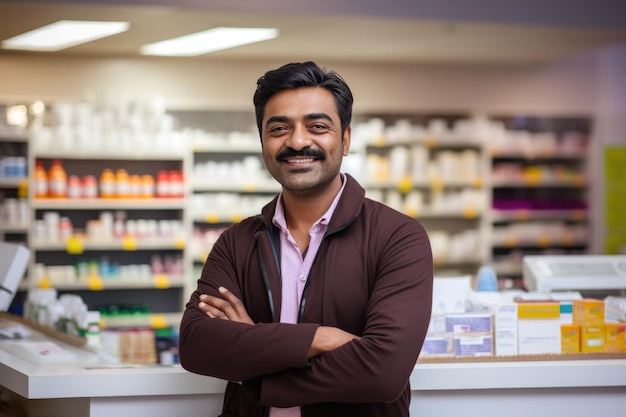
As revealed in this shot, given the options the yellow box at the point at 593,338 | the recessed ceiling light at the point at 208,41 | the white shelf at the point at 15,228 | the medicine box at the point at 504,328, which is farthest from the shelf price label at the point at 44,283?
the yellow box at the point at 593,338

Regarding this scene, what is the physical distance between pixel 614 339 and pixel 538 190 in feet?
17.4

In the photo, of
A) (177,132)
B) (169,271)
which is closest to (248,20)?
(177,132)

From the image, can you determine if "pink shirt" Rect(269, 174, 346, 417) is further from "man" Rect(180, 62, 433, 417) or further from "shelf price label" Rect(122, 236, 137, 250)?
"shelf price label" Rect(122, 236, 137, 250)

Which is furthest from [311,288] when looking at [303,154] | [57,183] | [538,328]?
[57,183]

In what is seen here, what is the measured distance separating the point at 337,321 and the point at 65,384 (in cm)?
95

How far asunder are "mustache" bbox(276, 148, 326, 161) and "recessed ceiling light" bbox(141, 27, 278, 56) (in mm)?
4030

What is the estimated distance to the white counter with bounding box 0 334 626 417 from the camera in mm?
2561

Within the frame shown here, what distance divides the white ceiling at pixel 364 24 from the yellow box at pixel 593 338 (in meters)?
3.45

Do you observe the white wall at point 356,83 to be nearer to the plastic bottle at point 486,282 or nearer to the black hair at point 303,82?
the plastic bottle at point 486,282

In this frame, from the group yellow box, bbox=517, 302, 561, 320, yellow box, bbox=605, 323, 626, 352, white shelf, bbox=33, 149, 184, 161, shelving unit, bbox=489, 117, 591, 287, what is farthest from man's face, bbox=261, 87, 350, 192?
shelving unit, bbox=489, 117, 591, 287

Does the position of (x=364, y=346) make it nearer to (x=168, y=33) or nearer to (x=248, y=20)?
(x=248, y=20)

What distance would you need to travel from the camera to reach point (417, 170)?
7473 mm

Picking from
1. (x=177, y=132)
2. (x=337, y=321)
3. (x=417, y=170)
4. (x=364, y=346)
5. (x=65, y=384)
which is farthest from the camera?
(x=417, y=170)

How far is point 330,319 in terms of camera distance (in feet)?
7.04
